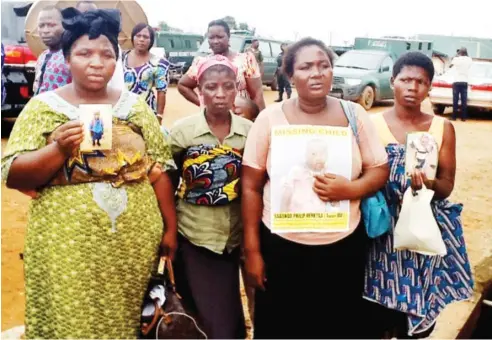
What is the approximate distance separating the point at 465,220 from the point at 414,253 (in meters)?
4.04

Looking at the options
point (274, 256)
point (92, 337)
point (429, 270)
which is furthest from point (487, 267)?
point (92, 337)

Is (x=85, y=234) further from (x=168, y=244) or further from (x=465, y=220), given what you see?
(x=465, y=220)

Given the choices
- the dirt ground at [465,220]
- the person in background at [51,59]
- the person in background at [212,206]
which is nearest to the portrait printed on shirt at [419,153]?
the person in background at [212,206]

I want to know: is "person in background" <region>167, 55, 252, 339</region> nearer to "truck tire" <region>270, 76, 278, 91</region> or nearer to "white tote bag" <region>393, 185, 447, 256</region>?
"white tote bag" <region>393, 185, 447, 256</region>

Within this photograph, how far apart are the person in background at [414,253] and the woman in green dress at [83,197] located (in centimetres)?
115

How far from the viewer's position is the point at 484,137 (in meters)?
12.7

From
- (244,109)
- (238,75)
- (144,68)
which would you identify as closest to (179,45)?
(144,68)

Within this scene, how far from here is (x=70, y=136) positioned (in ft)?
7.02

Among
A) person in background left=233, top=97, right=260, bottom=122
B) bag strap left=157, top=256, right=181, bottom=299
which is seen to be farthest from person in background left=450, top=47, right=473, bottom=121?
bag strap left=157, top=256, right=181, bottom=299

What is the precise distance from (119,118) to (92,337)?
3.00ft

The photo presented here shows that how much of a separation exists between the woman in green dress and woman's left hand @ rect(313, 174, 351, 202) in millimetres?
728

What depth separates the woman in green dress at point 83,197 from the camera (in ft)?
7.44

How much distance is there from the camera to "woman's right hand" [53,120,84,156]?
7.02ft

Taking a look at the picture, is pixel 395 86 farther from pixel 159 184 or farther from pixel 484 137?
pixel 484 137
